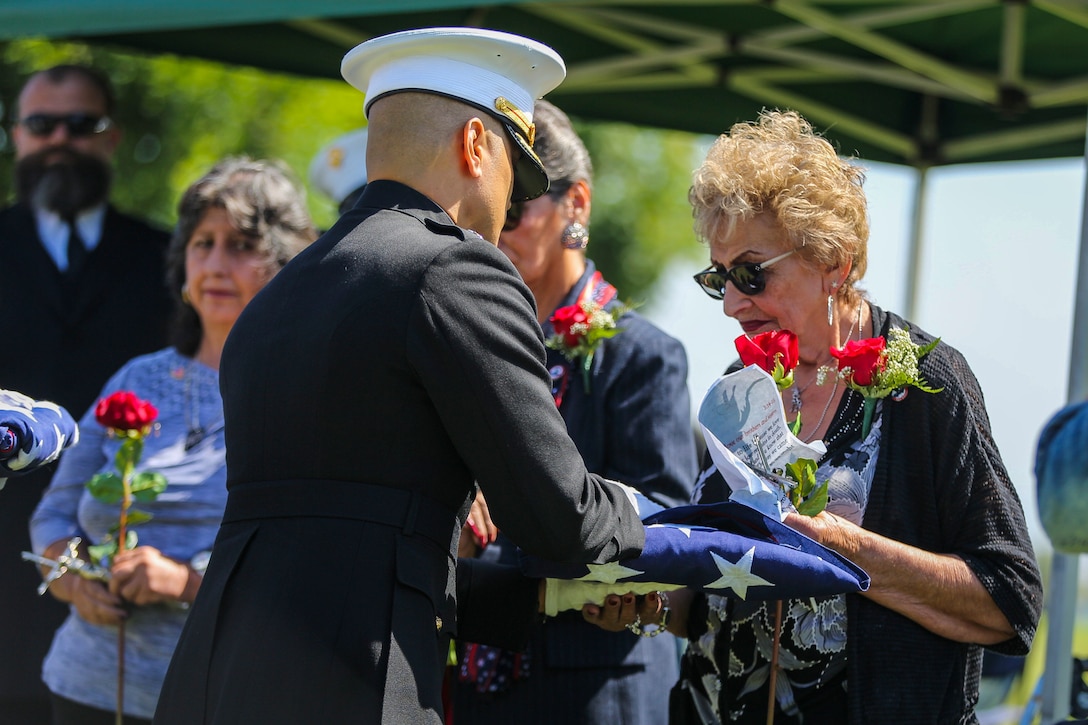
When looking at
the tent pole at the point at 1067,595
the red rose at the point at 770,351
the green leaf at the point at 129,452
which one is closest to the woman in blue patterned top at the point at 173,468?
the green leaf at the point at 129,452

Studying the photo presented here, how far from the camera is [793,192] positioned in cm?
270

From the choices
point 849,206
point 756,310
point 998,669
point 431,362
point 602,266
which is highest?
point 602,266

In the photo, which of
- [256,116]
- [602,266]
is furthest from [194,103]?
[602,266]

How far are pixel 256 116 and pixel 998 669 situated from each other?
36.2 ft

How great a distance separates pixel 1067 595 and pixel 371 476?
7.38 ft

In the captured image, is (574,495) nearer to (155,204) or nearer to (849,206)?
(849,206)

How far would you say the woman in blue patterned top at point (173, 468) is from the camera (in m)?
3.52

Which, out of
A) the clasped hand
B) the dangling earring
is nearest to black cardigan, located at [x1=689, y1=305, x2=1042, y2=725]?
the dangling earring

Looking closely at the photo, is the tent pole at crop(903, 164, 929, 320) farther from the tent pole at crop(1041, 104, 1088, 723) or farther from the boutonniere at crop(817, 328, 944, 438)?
the boutonniere at crop(817, 328, 944, 438)

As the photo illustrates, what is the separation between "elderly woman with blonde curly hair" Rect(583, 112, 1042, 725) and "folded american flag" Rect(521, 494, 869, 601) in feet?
0.23

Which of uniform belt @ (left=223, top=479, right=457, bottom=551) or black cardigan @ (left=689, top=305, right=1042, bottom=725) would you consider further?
black cardigan @ (left=689, top=305, right=1042, bottom=725)

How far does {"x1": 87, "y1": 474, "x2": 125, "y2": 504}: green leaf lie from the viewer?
132 inches

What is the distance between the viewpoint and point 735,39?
18.4ft

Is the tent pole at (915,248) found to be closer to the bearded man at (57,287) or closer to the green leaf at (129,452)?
the bearded man at (57,287)
